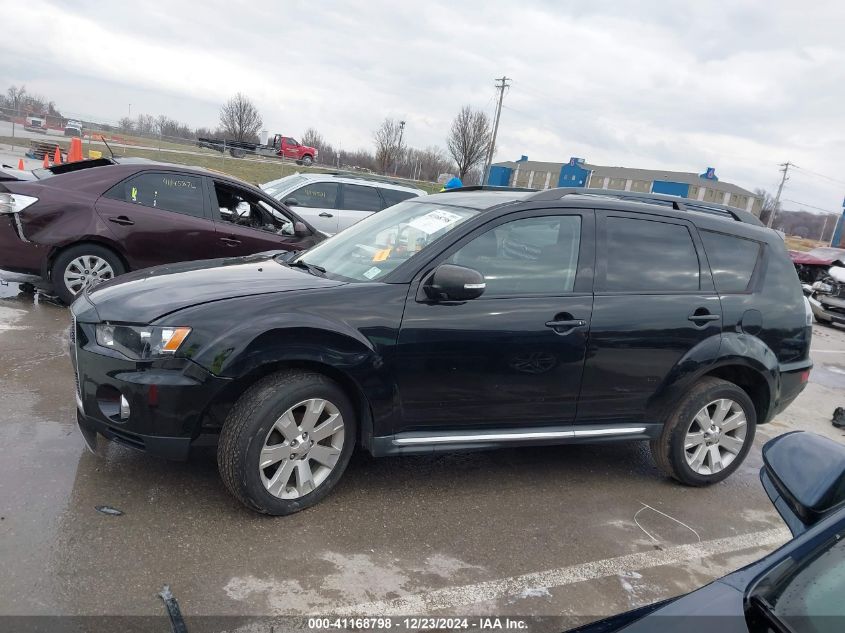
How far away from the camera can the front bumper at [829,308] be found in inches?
521

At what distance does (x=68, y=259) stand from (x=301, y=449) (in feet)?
14.5

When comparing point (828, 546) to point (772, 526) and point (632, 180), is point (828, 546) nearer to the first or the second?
point (772, 526)

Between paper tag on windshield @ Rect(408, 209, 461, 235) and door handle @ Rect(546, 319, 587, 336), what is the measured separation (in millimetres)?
861

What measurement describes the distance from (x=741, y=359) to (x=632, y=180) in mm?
84628

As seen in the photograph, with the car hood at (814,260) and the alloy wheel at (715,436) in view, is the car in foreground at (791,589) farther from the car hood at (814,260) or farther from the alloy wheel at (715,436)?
the car hood at (814,260)

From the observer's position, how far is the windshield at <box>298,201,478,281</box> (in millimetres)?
3800

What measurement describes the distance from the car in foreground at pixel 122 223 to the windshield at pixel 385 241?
8.65ft

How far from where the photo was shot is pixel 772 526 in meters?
4.12

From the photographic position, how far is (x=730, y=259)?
4.49 metres

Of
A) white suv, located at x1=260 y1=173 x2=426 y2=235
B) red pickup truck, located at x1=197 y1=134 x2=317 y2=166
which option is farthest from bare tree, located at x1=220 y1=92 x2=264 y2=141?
white suv, located at x1=260 y1=173 x2=426 y2=235


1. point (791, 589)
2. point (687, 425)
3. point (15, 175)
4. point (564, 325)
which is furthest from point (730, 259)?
point (15, 175)

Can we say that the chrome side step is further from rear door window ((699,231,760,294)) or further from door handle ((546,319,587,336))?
rear door window ((699,231,760,294))

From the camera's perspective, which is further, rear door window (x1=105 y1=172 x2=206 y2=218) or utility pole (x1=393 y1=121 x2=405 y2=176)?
utility pole (x1=393 y1=121 x2=405 y2=176)

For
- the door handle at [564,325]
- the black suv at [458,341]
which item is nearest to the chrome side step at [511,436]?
the black suv at [458,341]
